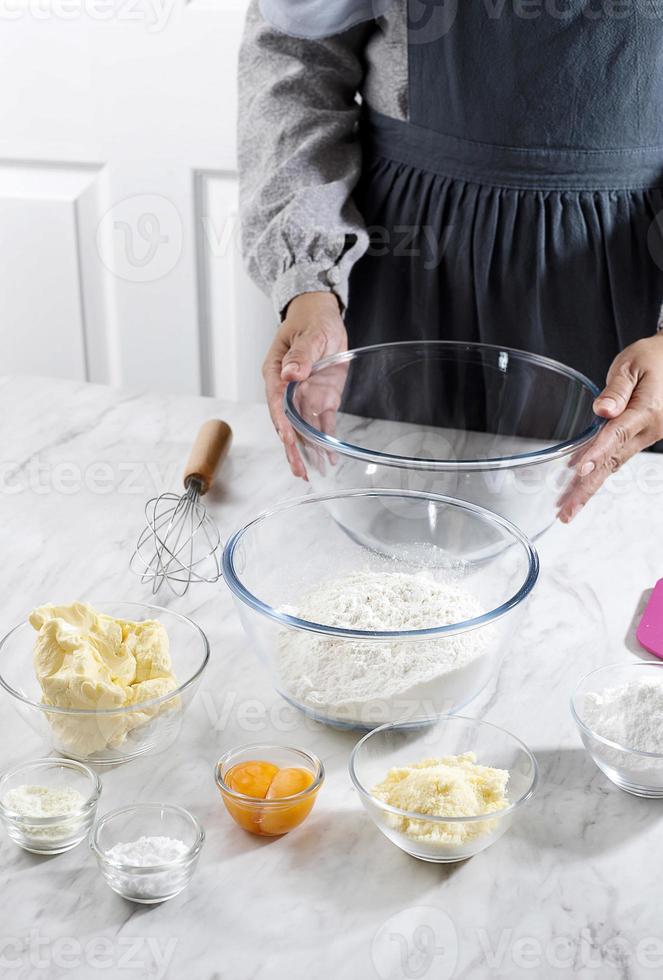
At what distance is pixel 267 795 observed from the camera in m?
0.64

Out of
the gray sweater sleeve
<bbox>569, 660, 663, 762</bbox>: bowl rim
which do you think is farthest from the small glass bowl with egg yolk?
the gray sweater sleeve

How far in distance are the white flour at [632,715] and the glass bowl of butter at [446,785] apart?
62mm

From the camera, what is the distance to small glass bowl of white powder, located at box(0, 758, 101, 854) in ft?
2.02

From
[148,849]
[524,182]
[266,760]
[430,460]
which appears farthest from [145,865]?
[524,182]

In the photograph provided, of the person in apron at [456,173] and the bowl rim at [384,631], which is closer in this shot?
the bowl rim at [384,631]

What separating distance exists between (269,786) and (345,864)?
0.22 ft

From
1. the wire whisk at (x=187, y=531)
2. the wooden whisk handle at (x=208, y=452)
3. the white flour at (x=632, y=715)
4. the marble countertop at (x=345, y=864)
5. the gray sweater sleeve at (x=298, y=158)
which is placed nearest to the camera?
the marble countertop at (x=345, y=864)

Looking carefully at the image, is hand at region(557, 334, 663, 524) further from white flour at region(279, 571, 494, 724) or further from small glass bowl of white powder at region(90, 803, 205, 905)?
small glass bowl of white powder at region(90, 803, 205, 905)

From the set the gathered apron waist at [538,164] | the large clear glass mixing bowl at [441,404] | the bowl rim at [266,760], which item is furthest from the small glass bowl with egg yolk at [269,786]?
the gathered apron waist at [538,164]

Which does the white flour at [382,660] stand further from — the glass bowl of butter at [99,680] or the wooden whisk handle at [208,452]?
the wooden whisk handle at [208,452]

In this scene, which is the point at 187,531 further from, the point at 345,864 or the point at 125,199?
the point at 125,199

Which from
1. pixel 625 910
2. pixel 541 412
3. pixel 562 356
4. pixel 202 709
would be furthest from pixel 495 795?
pixel 562 356

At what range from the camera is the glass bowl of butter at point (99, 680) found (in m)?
0.66

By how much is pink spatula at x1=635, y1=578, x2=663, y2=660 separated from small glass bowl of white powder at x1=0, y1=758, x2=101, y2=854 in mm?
441
